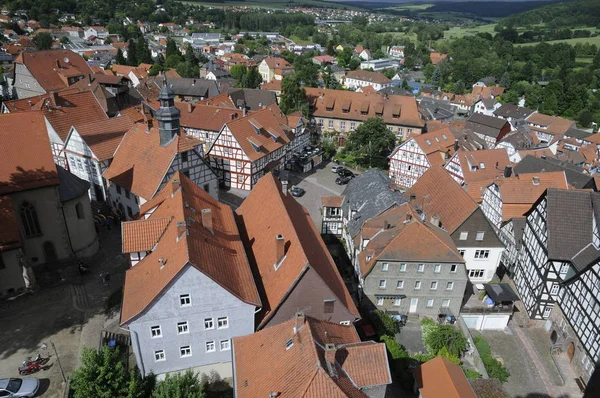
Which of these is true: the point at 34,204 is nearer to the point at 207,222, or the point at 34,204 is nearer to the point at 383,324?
the point at 207,222

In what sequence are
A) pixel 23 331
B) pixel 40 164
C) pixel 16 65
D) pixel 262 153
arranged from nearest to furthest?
pixel 23 331
pixel 40 164
pixel 262 153
pixel 16 65

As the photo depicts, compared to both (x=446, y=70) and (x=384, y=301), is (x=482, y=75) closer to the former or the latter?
(x=446, y=70)

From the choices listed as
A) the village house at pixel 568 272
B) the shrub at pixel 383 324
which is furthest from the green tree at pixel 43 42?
the village house at pixel 568 272

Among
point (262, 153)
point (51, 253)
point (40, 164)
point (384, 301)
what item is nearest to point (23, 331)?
point (51, 253)

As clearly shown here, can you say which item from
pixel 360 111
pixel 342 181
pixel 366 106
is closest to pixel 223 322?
pixel 342 181

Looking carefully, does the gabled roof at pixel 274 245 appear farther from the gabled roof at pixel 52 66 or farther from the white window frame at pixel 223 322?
the gabled roof at pixel 52 66
